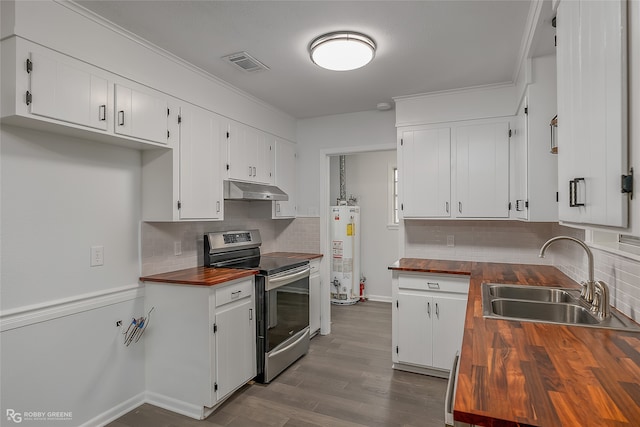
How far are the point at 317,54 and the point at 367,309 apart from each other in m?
3.73

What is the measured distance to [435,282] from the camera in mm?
2965

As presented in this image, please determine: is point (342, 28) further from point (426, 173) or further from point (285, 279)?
point (285, 279)

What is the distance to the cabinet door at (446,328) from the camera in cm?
288

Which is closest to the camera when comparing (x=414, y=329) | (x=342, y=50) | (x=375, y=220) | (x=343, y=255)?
(x=342, y=50)

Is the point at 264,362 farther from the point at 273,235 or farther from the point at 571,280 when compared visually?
the point at 571,280

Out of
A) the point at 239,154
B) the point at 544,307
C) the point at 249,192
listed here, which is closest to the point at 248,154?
the point at 239,154

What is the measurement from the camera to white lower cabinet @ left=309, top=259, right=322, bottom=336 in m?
3.80

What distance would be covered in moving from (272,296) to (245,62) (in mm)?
1898

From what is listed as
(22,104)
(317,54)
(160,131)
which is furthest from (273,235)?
(22,104)

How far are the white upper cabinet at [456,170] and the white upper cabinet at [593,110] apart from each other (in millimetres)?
1851

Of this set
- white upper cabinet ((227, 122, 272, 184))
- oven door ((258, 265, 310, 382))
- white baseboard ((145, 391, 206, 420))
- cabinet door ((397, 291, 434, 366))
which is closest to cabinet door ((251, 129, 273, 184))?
white upper cabinet ((227, 122, 272, 184))

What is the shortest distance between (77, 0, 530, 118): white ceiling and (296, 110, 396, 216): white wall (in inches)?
26.1

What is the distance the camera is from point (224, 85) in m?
3.09

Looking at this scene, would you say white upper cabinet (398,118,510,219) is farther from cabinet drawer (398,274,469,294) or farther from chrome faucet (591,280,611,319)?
chrome faucet (591,280,611,319)
